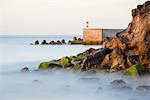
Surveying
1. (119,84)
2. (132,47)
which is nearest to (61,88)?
(119,84)

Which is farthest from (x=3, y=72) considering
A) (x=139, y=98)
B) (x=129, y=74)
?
(x=139, y=98)

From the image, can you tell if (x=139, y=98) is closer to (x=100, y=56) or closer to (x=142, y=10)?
(x=100, y=56)

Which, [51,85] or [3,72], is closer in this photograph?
[51,85]

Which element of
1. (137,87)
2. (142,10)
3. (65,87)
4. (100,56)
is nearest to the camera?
(137,87)

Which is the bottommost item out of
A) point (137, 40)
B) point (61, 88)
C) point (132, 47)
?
point (61, 88)

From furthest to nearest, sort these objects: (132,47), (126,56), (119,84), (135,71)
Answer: (132,47)
(126,56)
(135,71)
(119,84)

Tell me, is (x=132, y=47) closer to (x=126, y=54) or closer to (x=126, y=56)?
(x=126, y=54)

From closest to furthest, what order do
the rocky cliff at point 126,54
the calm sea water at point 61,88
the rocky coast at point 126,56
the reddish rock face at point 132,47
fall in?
the calm sea water at point 61,88
the rocky coast at point 126,56
the rocky cliff at point 126,54
the reddish rock face at point 132,47

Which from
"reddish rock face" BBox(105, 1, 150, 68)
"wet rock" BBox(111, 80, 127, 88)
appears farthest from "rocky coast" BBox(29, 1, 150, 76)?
"wet rock" BBox(111, 80, 127, 88)

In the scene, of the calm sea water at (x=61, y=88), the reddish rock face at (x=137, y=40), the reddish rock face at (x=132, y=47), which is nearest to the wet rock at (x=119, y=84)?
the calm sea water at (x=61, y=88)

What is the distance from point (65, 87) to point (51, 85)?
1.06m

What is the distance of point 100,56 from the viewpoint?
58.5 feet

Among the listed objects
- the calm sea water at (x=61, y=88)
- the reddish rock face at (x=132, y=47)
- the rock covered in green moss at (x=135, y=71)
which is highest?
the reddish rock face at (x=132, y=47)

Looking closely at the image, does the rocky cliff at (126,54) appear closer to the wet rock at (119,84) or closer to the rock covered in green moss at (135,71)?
the rock covered in green moss at (135,71)
